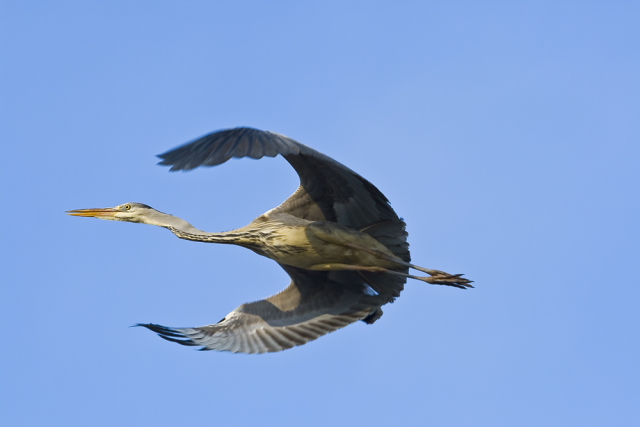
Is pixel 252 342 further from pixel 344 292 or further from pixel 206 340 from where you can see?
pixel 344 292

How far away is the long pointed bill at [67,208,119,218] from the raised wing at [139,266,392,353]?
7.47 ft

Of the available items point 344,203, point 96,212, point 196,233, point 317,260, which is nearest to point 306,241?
point 317,260

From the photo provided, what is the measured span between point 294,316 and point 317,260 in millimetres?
1011

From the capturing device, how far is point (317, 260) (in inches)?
378

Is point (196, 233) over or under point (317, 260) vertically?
over

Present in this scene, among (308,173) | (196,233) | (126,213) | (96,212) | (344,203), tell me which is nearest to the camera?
(308,173)

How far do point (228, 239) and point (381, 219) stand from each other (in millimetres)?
1919

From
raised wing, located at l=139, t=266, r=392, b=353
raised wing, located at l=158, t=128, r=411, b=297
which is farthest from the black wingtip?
raised wing, located at l=158, t=128, r=411, b=297

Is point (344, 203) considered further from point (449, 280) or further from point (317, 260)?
point (449, 280)

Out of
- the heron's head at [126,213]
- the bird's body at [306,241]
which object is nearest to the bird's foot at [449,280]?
the bird's body at [306,241]

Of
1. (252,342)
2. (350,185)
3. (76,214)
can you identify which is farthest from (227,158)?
(76,214)

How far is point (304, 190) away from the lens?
9625mm

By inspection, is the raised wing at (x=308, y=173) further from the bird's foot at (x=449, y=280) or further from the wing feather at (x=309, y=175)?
the bird's foot at (x=449, y=280)

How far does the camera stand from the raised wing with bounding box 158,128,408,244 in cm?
751
